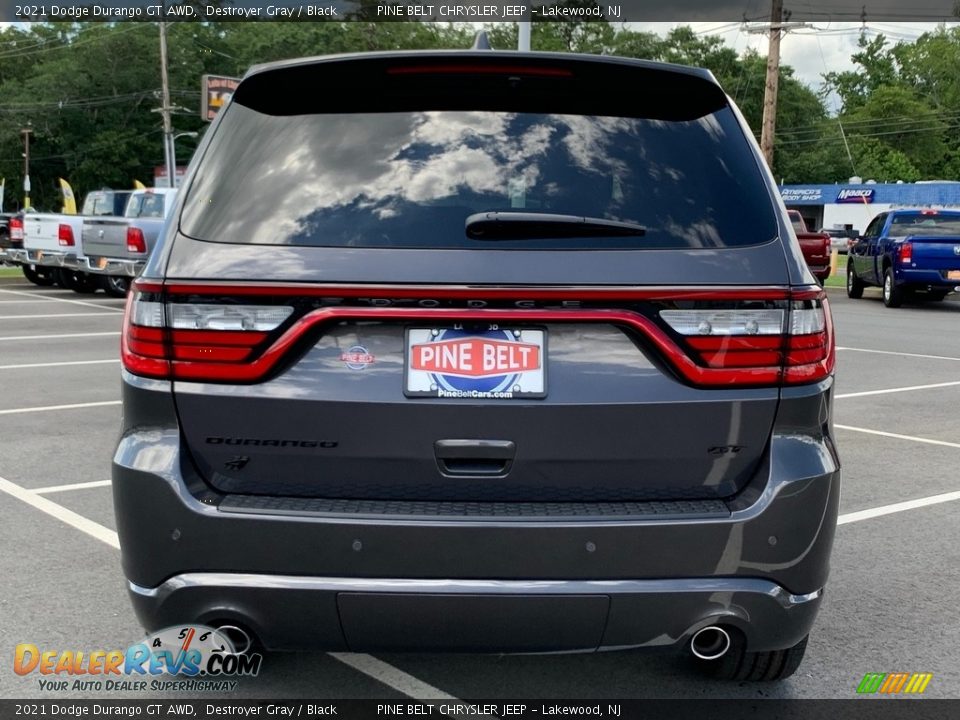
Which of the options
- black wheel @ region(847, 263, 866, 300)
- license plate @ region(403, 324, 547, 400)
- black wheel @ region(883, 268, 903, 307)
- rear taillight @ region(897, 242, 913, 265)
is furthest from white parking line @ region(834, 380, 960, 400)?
black wheel @ region(847, 263, 866, 300)

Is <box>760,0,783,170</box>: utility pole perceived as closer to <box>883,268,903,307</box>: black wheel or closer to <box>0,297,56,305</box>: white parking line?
<box>883,268,903,307</box>: black wheel

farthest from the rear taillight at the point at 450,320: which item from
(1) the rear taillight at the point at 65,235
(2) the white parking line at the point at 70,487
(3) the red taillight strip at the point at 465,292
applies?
(1) the rear taillight at the point at 65,235

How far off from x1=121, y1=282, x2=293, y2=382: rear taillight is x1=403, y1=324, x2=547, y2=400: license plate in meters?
0.35

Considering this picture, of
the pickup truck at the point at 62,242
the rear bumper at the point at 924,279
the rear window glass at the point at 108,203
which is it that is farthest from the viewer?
the rear window glass at the point at 108,203

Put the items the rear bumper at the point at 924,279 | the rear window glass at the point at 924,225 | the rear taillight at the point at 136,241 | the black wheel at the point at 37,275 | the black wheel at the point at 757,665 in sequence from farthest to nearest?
the black wheel at the point at 37,275
the rear window glass at the point at 924,225
the rear bumper at the point at 924,279
the rear taillight at the point at 136,241
the black wheel at the point at 757,665

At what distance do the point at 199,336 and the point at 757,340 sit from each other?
139 cm

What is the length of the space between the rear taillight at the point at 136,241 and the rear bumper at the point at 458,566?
15.9 meters

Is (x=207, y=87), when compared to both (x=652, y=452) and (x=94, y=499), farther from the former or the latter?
(x=652, y=452)

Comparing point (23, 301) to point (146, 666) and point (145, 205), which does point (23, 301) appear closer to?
point (145, 205)

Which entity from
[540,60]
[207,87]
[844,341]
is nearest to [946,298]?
[844,341]

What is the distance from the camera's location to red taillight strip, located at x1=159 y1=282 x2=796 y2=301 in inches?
105

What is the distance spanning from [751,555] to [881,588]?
204 centimetres

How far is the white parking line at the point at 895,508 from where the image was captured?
552cm

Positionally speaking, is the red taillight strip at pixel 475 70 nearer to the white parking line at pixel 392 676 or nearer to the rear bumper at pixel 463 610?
the rear bumper at pixel 463 610
